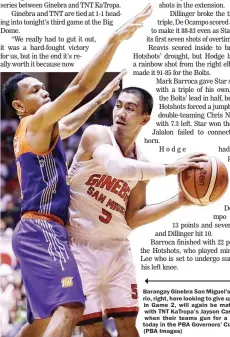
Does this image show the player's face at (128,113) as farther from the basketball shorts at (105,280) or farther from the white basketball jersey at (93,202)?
the basketball shorts at (105,280)

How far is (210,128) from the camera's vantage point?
417 centimetres

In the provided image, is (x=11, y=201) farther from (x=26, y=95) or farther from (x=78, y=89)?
(x=78, y=89)

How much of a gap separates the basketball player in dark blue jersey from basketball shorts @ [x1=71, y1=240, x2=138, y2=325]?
0.25 metres

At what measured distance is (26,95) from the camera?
3527 millimetres

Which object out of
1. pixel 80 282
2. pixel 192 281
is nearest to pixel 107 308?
pixel 80 282

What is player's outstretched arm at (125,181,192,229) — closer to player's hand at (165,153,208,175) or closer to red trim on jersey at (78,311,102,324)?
player's hand at (165,153,208,175)

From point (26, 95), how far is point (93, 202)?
70 cm

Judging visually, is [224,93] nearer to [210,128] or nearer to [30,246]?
[210,128]

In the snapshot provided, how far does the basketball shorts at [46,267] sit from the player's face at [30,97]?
24.8 inches

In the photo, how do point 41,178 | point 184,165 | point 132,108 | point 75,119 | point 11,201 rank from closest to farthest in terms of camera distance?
point 41,178 < point 184,165 < point 132,108 < point 75,119 < point 11,201

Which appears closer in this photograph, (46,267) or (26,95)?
(46,267)

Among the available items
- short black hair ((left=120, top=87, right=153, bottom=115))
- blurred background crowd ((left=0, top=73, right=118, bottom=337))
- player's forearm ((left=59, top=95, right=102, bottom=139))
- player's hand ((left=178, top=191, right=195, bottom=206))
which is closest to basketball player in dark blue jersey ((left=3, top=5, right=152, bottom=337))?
player's forearm ((left=59, top=95, right=102, bottom=139))

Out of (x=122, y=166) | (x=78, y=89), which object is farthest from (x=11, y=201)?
(x=78, y=89)

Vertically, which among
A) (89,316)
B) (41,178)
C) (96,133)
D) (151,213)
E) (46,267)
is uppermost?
(96,133)
